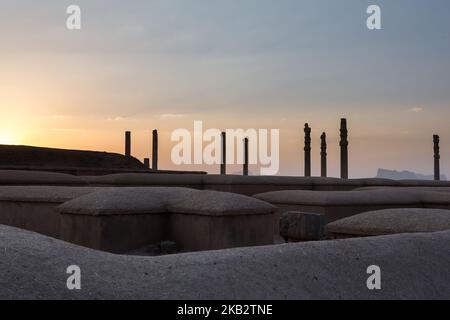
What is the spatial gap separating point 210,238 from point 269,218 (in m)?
1.45

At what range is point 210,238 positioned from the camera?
35.2 ft

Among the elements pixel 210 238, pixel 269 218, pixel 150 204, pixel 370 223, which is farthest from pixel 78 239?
pixel 370 223

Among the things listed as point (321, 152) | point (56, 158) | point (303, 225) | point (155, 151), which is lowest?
point (303, 225)

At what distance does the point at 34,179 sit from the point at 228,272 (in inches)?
574

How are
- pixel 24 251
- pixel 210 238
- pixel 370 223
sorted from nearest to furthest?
pixel 24 251
pixel 370 223
pixel 210 238

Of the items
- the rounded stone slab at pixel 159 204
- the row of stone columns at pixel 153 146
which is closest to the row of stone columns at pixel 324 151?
the row of stone columns at pixel 153 146

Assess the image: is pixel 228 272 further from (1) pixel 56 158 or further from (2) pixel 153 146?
(2) pixel 153 146

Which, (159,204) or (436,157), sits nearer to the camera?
(159,204)

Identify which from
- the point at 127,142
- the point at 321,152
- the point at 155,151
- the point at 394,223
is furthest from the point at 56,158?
the point at 394,223

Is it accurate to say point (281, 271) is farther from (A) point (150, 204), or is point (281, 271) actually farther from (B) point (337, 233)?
(A) point (150, 204)

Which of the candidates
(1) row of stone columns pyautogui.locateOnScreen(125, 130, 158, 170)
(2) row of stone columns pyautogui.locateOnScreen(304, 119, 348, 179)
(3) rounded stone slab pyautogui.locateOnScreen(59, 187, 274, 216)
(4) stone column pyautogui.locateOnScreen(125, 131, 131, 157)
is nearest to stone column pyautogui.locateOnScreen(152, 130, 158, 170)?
Answer: (1) row of stone columns pyautogui.locateOnScreen(125, 130, 158, 170)

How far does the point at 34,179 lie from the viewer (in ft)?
57.4

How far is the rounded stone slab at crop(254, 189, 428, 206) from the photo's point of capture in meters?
14.2

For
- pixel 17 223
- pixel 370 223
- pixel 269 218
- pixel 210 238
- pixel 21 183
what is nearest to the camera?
pixel 370 223
